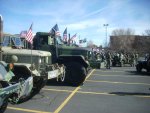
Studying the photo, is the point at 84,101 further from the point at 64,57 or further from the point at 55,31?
the point at 55,31

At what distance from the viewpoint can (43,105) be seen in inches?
343

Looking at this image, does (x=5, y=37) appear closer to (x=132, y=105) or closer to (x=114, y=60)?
(x=132, y=105)

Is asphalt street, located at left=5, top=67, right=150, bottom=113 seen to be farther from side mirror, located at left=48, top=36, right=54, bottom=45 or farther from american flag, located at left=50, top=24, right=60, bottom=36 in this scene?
american flag, located at left=50, top=24, right=60, bottom=36

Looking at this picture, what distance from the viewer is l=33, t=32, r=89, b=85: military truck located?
13.2 metres

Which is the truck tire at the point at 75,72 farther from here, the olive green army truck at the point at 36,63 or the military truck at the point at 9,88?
the military truck at the point at 9,88

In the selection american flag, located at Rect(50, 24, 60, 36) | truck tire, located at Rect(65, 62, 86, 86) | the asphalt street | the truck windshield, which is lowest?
the asphalt street

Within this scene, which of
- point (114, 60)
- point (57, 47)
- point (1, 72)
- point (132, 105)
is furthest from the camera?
point (114, 60)

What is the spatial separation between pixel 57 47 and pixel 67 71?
4.59 feet

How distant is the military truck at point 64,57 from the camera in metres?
13.2

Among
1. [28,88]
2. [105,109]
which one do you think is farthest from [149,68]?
[28,88]

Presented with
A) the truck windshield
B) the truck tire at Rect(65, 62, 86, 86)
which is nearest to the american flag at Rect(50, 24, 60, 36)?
the truck tire at Rect(65, 62, 86, 86)

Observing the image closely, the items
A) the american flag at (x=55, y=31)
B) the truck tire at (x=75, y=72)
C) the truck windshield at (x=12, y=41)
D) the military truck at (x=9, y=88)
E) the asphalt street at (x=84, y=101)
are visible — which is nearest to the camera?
the military truck at (x=9, y=88)

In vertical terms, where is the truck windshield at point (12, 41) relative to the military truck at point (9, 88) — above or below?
above

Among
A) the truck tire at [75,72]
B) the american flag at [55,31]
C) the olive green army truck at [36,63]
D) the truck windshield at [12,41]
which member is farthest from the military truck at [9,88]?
the american flag at [55,31]
